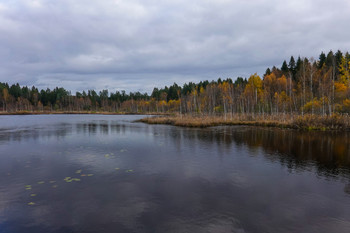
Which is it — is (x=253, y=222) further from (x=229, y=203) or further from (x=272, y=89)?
(x=272, y=89)

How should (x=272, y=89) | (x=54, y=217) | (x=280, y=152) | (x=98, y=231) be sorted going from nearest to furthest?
(x=98, y=231) → (x=54, y=217) → (x=280, y=152) → (x=272, y=89)

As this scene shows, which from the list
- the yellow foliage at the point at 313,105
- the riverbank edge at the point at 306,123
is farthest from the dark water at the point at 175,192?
the yellow foliage at the point at 313,105

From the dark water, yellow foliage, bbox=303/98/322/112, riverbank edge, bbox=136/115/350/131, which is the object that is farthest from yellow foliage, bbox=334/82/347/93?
the dark water

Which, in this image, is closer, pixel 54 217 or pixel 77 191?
pixel 54 217

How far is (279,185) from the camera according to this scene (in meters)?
12.8

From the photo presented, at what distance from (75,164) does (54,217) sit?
8.79 meters

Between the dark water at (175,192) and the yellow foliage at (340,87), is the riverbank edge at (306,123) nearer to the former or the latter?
the yellow foliage at (340,87)

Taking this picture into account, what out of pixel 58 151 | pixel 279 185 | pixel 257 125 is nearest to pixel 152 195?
pixel 279 185

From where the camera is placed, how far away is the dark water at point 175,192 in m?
8.62

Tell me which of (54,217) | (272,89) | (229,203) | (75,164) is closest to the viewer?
(54,217)

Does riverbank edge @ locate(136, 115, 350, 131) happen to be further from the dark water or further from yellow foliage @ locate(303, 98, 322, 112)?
the dark water

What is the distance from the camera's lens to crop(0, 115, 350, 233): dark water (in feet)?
28.3

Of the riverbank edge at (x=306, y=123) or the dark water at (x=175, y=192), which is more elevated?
the riverbank edge at (x=306, y=123)

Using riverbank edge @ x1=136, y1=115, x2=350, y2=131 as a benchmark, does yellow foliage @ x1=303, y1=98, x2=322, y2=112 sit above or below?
above
